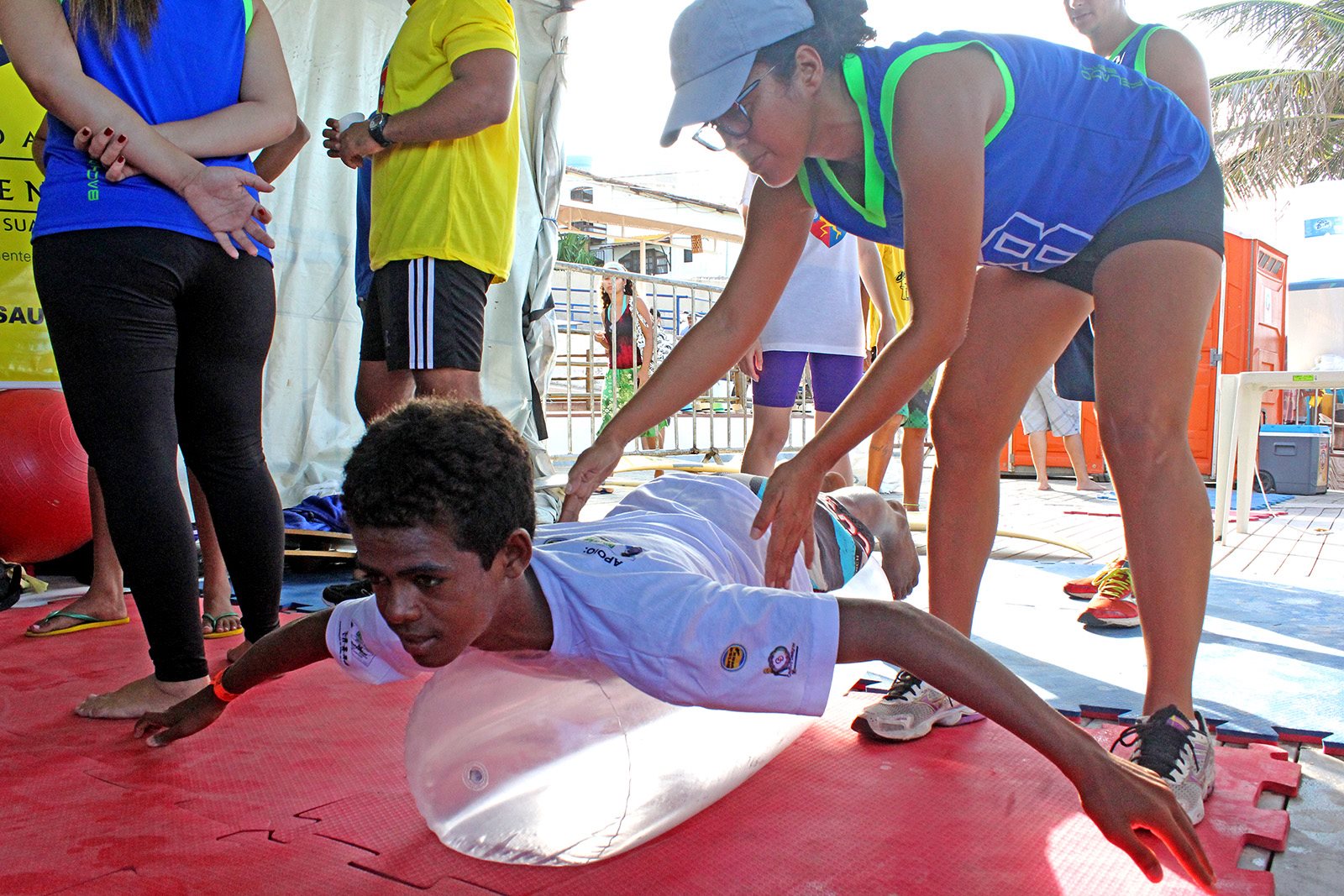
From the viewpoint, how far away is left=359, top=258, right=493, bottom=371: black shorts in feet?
8.54

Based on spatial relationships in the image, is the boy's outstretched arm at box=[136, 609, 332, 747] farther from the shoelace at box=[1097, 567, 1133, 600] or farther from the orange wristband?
the shoelace at box=[1097, 567, 1133, 600]

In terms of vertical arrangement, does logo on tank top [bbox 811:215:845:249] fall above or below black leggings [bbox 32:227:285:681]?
above

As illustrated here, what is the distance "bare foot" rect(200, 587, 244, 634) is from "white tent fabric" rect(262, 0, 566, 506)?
1861mm

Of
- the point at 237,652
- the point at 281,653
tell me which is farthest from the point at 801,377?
the point at 281,653

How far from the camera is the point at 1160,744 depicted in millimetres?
1620

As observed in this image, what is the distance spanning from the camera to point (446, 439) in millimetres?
1247

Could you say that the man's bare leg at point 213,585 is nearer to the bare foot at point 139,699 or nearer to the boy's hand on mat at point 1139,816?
the bare foot at point 139,699

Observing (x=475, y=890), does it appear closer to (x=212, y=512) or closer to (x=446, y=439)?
(x=446, y=439)

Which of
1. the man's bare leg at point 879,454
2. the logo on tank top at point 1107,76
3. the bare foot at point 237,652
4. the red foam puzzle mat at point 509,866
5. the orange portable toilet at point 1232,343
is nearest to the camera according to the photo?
the red foam puzzle mat at point 509,866

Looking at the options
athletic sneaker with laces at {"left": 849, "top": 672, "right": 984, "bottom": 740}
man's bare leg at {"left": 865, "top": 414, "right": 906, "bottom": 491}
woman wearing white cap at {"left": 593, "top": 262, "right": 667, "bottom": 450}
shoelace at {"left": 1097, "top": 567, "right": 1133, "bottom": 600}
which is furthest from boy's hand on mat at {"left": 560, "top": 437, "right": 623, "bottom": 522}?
woman wearing white cap at {"left": 593, "top": 262, "right": 667, "bottom": 450}

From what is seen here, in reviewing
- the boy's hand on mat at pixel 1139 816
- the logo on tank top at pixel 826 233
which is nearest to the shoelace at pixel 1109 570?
the logo on tank top at pixel 826 233

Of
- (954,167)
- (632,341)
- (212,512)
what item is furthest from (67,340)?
(632,341)

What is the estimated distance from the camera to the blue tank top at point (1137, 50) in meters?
2.37

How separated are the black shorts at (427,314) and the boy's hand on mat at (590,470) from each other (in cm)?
95
